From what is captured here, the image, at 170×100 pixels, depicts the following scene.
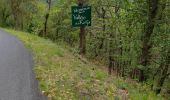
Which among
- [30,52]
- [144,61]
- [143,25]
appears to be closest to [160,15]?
[143,25]

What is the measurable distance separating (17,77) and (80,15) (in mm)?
5493

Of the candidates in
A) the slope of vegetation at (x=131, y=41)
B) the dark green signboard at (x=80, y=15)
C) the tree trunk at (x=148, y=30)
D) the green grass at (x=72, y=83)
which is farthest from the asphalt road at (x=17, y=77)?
the tree trunk at (x=148, y=30)

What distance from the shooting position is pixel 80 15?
1473cm

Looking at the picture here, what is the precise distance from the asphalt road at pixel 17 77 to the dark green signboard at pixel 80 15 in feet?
7.98

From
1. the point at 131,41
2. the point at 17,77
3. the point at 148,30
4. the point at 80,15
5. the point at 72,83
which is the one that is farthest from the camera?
the point at 131,41

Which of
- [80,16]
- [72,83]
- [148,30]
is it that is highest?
[80,16]

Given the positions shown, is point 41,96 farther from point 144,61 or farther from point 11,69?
point 144,61

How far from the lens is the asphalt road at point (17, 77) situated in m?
8.30

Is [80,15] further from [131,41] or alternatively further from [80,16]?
[131,41]

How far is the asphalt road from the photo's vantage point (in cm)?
830

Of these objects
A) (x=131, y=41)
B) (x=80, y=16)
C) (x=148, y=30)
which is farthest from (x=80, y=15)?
(x=131, y=41)

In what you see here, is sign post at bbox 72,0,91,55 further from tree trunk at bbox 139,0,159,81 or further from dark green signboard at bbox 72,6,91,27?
tree trunk at bbox 139,0,159,81

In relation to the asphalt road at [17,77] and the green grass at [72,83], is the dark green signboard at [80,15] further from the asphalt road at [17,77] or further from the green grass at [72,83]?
the asphalt road at [17,77]

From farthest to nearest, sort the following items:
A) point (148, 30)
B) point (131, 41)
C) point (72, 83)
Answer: point (131, 41) → point (148, 30) → point (72, 83)
